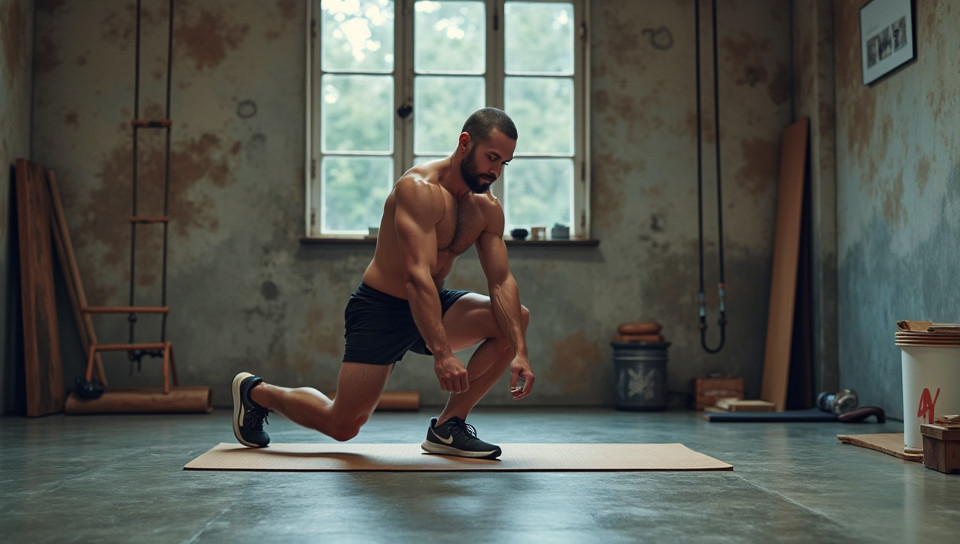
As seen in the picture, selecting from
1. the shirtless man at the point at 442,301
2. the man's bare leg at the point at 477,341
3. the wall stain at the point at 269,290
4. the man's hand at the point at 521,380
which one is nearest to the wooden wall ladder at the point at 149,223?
the wall stain at the point at 269,290

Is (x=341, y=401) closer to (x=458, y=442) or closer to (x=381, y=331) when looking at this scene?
(x=381, y=331)

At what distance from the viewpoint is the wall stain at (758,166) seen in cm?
664

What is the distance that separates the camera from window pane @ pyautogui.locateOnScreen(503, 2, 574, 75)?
661 centimetres

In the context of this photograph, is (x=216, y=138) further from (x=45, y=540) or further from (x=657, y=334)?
(x=45, y=540)

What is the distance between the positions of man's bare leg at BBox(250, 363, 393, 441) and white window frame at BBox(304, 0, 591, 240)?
282 centimetres

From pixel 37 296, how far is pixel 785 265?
15.9 feet

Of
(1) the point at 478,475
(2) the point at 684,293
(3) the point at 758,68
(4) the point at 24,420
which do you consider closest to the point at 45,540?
(1) the point at 478,475

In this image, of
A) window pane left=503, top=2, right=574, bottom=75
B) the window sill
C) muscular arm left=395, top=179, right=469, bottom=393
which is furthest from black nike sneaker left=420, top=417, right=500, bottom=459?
window pane left=503, top=2, right=574, bottom=75

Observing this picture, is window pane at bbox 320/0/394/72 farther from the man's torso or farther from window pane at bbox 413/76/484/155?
the man's torso

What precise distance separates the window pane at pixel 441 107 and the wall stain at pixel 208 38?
50.4 inches

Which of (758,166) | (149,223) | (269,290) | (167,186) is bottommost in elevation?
(269,290)

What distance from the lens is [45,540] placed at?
2.11 meters

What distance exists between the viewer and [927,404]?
11.5ft

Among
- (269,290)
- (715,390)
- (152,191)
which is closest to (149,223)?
(152,191)
